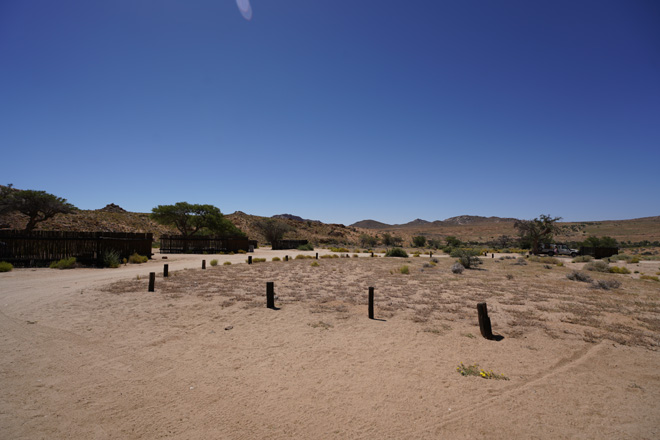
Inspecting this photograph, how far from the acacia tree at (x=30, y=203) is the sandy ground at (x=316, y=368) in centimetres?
2484

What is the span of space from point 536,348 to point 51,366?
32.4 feet

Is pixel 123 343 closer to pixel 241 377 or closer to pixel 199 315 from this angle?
pixel 199 315

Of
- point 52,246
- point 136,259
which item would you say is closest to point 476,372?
point 52,246

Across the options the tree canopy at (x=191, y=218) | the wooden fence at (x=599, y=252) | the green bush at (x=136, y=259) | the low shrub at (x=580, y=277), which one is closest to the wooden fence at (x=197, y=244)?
the tree canopy at (x=191, y=218)

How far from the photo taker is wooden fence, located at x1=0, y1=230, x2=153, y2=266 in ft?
55.5

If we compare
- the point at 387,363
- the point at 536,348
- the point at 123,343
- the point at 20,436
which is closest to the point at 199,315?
the point at 123,343

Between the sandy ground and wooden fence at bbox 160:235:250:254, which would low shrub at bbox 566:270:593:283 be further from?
wooden fence at bbox 160:235:250:254

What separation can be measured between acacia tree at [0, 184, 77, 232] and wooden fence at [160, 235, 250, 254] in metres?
10.0

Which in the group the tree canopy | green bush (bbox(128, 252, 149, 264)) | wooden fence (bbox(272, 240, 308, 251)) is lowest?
green bush (bbox(128, 252, 149, 264))

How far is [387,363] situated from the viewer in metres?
5.98

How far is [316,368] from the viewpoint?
18.9ft

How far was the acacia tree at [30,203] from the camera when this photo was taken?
28.0 m

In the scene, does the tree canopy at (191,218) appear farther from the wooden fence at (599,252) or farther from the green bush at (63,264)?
the wooden fence at (599,252)

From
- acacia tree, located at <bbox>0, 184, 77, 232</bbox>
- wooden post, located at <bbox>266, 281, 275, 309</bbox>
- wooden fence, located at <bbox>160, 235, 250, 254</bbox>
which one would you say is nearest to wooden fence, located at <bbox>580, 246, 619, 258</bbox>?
wooden post, located at <bbox>266, 281, 275, 309</bbox>
